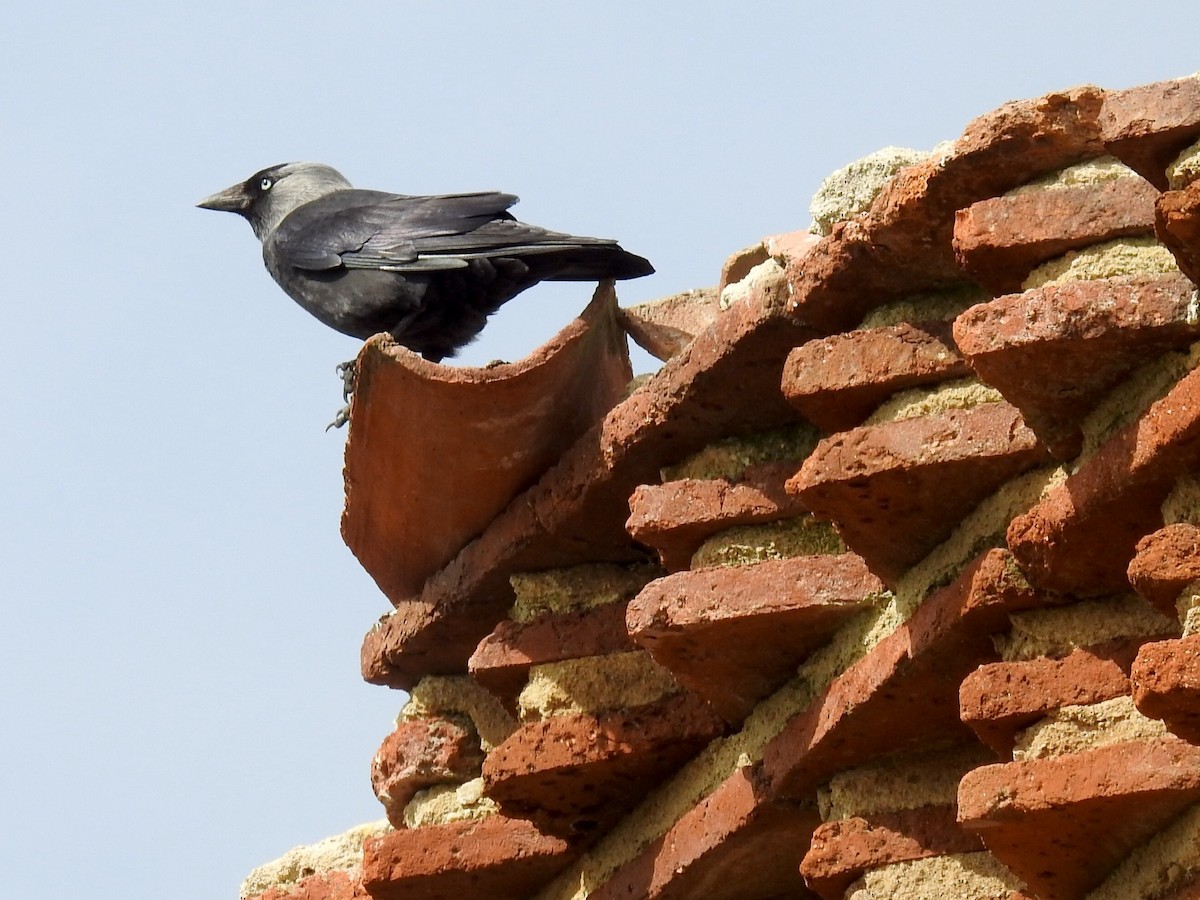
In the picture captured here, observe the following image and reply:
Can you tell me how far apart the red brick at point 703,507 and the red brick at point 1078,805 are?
0.70 metres

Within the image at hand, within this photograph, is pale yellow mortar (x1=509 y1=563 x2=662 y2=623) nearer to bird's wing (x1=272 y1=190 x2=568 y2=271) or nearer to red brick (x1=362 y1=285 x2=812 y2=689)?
red brick (x1=362 y1=285 x2=812 y2=689)

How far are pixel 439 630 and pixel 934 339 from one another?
1265 mm

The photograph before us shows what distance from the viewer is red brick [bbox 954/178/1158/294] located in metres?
2.84

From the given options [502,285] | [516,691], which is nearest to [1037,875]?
[516,691]

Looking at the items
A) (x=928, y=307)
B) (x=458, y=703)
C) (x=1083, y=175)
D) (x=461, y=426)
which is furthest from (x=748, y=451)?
(x=458, y=703)

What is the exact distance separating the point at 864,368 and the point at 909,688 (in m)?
0.46

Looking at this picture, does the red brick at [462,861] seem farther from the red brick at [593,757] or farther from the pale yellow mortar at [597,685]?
the pale yellow mortar at [597,685]

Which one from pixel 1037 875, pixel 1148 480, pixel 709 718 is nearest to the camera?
pixel 1148 480

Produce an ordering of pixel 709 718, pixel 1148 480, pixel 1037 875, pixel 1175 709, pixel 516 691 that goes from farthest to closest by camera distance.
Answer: pixel 516 691 → pixel 709 718 → pixel 1037 875 → pixel 1148 480 → pixel 1175 709

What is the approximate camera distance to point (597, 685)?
3652 mm

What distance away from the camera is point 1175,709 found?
96.0 inches

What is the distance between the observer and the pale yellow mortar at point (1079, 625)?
2797 mm

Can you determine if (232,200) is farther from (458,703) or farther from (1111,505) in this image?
(1111,505)

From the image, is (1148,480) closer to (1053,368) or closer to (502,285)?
(1053,368)
